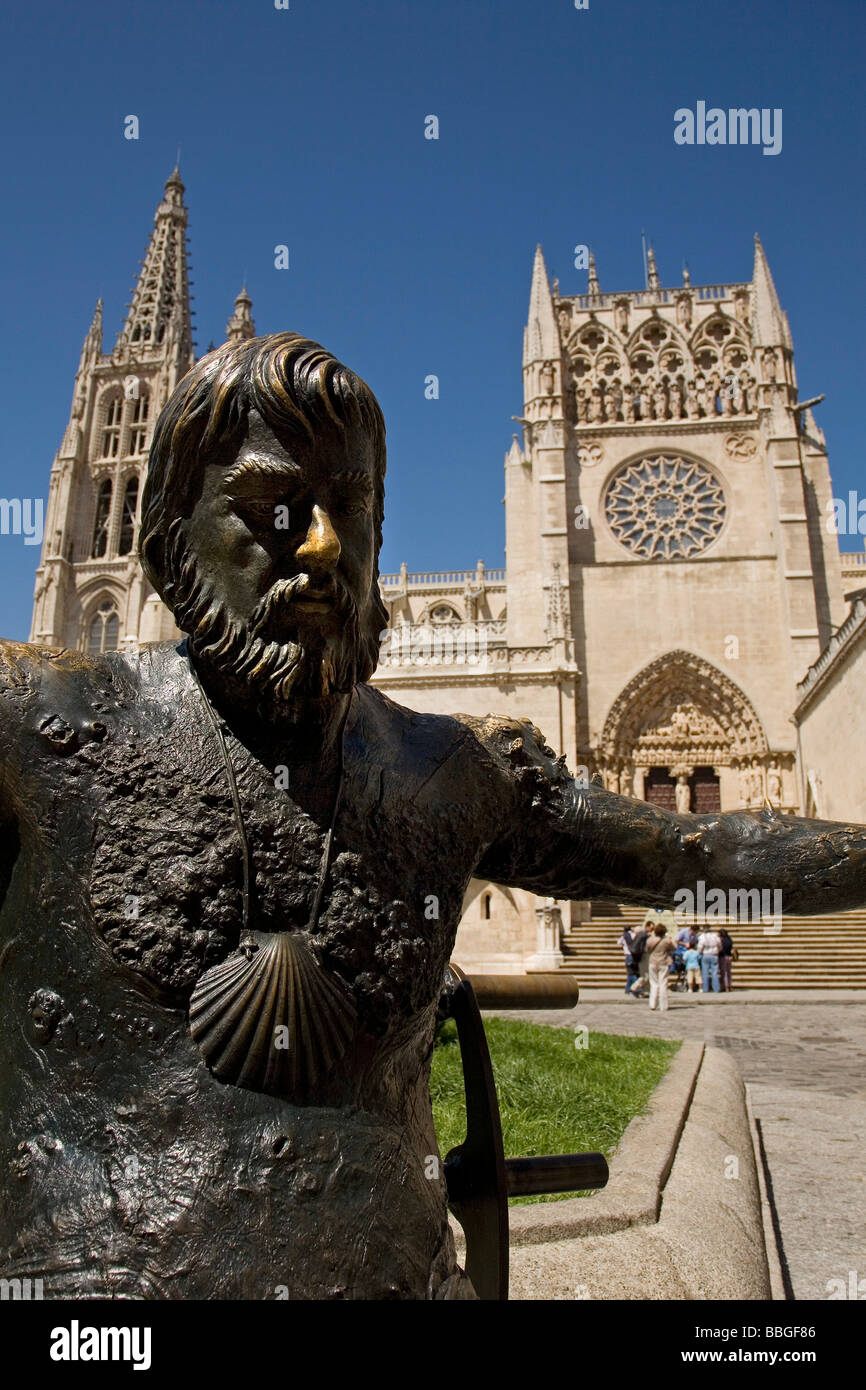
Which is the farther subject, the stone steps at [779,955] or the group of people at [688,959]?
the stone steps at [779,955]

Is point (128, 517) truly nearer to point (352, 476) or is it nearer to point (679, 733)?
point (679, 733)

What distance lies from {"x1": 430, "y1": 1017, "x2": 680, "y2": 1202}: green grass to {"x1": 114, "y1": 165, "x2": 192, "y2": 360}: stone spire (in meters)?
52.6

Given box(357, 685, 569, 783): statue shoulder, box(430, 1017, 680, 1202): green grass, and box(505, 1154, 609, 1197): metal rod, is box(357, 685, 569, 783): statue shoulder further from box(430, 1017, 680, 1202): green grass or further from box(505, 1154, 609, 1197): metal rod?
box(430, 1017, 680, 1202): green grass

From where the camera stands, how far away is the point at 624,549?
2908cm

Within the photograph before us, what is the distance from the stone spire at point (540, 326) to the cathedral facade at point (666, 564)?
7cm

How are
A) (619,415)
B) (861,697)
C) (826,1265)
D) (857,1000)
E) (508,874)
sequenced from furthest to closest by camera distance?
1. (619,415)
2. (861,697)
3. (857,1000)
4. (826,1265)
5. (508,874)

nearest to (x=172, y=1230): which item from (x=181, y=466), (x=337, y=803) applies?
(x=337, y=803)

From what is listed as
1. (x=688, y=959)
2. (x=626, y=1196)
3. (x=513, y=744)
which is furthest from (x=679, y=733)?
(x=513, y=744)

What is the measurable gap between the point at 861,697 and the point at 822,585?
29.5 feet

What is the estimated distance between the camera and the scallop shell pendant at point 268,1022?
0.86 meters

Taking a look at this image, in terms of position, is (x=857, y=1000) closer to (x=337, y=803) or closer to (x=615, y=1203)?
(x=615, y=1203)

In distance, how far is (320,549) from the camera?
0.93 m

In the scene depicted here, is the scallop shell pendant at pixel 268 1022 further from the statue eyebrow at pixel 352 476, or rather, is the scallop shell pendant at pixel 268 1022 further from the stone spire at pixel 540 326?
the stone spire at pixel 540 326

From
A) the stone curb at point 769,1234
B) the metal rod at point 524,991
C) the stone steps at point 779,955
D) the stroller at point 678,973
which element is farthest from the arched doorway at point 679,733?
the metal rod at point 524,991
